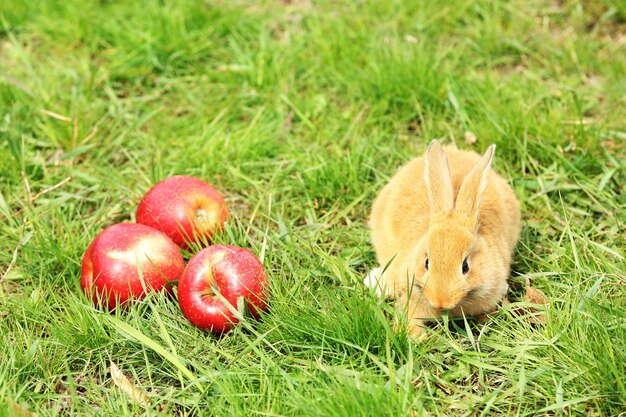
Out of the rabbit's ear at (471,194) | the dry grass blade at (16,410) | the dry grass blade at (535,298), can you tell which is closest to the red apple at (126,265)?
the dry grass blade at (16,410)

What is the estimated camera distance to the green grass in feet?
11.3

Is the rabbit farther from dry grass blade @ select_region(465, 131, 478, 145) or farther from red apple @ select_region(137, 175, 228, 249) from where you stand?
red apple @ select_region(137, 175, 228, 249)

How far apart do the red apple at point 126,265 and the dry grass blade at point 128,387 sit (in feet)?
1.21

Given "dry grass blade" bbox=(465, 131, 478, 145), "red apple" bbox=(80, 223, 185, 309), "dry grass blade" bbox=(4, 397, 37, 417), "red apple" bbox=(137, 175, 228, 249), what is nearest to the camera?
"dry grass blade" bbox=(4, 397, 37, 417)

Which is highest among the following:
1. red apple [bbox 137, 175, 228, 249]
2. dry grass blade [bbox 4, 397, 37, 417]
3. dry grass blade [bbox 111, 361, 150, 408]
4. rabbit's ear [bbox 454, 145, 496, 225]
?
rabbit's ear [bbox 454, 145, 496, 225]

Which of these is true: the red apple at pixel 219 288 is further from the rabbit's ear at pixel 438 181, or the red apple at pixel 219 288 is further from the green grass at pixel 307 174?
the rabbit's ear at pixel 438 181

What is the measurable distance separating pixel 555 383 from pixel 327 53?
122 inches

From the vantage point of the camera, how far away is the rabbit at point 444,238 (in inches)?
138

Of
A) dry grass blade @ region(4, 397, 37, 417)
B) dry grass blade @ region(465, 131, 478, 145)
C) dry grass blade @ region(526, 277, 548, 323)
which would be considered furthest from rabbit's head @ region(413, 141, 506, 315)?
dry grass blade @ region(4, 397, 37, 417)

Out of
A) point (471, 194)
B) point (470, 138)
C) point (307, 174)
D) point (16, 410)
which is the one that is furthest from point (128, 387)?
point (470, 138)

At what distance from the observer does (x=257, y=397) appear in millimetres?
3416

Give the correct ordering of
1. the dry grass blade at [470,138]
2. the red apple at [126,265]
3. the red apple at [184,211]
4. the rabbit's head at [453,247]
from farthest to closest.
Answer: the dry grass blade at [470,138] < the red apple at [184,211] < the red apple at [126,265] < the rabbit's head at [453,247]

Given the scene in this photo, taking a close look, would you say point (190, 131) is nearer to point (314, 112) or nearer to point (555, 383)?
point (314, 112)

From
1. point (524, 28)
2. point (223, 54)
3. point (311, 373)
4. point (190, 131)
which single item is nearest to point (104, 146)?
point (190, 131)
